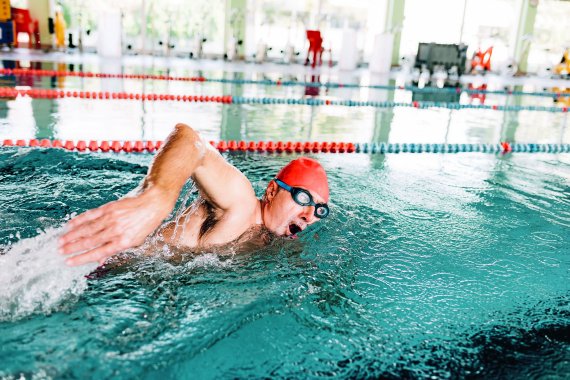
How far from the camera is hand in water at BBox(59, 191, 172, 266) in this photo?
1395mm

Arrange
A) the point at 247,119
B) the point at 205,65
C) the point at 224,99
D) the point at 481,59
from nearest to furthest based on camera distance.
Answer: the point at 247,119 < the point at 224,99 < the point at 205,65 < the point at 481,59

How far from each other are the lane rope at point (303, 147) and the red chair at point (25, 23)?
51.9ft

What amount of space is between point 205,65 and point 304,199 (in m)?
16.9

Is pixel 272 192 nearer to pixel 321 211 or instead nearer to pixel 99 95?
pixel 321 211

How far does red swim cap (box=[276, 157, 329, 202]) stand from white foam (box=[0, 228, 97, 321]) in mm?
932

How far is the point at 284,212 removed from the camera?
2322 millimetres

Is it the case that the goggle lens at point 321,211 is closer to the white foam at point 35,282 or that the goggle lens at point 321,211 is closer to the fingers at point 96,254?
the white foam at point 35,282

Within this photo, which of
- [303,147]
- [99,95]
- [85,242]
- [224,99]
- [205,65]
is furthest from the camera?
[205,65]

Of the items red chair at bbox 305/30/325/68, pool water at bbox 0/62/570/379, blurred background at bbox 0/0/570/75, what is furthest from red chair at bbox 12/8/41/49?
pool water at bbox 0/62/570/379

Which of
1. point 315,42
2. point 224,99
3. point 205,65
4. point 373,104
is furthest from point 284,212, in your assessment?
point 315,42

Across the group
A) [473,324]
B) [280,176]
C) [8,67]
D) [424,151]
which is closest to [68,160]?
[280,176]

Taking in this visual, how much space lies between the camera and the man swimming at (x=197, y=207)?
141cm

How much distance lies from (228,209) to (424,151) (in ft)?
15.6

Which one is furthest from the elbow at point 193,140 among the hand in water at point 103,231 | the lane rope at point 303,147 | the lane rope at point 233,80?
the lane rope at point 233,80
